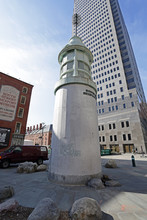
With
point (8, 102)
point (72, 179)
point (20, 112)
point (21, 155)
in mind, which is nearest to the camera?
point (72, 179)

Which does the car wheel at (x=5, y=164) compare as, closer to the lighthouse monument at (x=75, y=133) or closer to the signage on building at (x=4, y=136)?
the lighthouse monument at (x=75, y=133)

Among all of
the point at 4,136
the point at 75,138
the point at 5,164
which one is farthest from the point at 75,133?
the point at 4,136

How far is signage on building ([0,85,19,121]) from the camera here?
2292 cm

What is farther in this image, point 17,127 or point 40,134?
point 40,134

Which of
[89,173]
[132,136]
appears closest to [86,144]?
[89,173]

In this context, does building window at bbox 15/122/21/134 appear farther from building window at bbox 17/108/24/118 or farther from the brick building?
the brick building

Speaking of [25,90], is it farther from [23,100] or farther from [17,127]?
[17,127]

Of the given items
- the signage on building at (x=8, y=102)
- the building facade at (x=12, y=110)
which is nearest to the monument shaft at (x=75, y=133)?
A: the signage on building at (x=8, y=102)

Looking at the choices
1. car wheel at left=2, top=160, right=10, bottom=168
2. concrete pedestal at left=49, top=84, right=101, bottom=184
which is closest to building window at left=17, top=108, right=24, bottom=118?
car wheel at left=2, top=160, right=10, bottom=168

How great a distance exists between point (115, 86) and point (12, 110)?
40.6 m

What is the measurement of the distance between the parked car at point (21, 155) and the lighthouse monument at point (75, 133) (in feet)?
23.7

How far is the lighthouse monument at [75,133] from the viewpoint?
21.1 ft

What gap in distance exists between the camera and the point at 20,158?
12.5m

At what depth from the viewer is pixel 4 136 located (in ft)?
73.8
